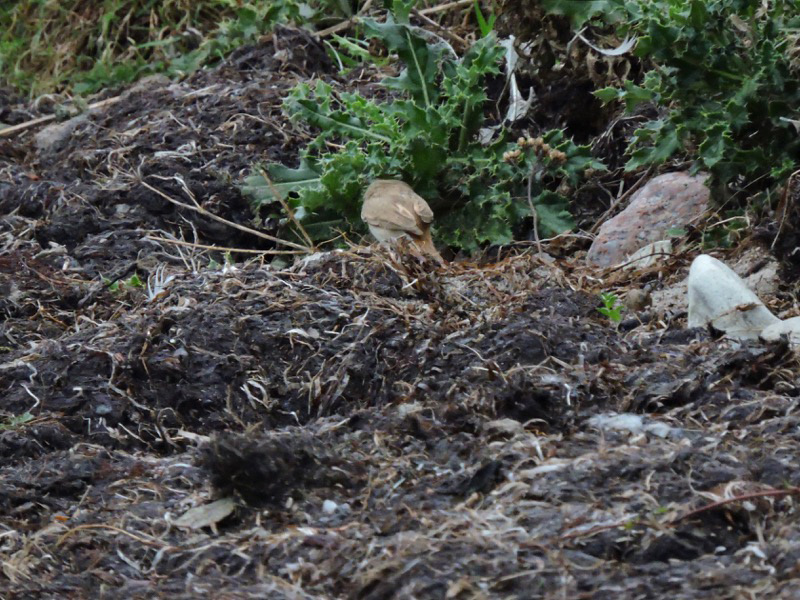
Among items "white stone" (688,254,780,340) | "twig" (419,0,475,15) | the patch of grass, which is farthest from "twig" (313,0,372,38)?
"white stone" (688,254,780,340)

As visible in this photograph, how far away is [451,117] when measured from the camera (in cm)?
465

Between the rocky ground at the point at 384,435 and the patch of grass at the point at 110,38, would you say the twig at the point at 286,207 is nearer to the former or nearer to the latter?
the rocky ground at the point at 384,435

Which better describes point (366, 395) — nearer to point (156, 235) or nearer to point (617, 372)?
point (617, 372)

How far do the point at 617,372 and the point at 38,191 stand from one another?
3300mm

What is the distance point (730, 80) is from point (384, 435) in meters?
1.95

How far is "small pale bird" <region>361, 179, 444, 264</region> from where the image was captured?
4195mm

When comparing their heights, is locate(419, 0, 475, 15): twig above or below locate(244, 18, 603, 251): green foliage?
above

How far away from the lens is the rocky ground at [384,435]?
213 centimetres

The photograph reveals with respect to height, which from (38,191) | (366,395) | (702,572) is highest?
(702,572)

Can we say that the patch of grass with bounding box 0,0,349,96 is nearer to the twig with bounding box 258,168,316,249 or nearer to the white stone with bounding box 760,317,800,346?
the twig with bounding box 258,168,316,249

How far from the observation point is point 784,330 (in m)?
3.12

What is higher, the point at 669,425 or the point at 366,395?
the point at 669,425

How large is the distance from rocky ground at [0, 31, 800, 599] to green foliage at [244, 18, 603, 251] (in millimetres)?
207

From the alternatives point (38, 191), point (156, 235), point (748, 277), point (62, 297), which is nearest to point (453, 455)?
point (748, 277)
